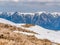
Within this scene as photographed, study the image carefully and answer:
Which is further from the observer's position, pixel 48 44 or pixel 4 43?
pixel 48 44

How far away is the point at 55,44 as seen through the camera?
2217 centimetres

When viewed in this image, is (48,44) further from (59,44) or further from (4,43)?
(4,43)

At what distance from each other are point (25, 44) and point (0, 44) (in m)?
2.38

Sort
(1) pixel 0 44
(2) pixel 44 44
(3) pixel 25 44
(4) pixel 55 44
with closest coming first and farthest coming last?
(1) pixel 0 44
(3) pixel 25 44
(2) pixel 44 44
(4) pixel 55 44

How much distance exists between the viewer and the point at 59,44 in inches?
898

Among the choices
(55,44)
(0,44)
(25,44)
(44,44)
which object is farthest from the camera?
(55,44)

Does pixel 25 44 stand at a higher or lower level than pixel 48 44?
higher

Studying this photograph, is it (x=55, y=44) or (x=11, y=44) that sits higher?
(x=11, y=44)

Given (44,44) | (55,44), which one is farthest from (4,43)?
(55,44)

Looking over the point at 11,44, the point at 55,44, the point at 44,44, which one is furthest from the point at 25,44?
the point at 55,44

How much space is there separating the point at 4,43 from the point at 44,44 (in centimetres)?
890

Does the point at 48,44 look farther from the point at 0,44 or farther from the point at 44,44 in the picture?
the point at 0,44

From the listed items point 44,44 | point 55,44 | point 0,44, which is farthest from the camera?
point 55,44

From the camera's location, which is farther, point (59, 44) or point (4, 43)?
point (59, 44)
